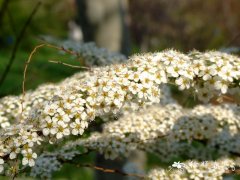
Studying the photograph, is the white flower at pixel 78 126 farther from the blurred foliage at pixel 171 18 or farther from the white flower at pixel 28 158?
the blurred foliage at pixel 171 18

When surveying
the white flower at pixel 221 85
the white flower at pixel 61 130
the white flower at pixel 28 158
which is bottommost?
the white flower at pixel 28 158

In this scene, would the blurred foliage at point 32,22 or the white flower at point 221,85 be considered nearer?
the white flower at point 221,85

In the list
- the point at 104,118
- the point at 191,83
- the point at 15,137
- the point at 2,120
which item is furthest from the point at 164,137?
the point at 15,137

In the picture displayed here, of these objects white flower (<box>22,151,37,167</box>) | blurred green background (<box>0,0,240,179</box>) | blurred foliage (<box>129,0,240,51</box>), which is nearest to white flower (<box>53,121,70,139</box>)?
white flower (<box>22,151,37,167</box>)

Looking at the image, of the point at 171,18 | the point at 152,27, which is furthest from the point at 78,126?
the point at 152,27

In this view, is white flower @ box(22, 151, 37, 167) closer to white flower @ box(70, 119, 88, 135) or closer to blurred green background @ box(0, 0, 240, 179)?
white flower @ box(70, 119, 88, 135)

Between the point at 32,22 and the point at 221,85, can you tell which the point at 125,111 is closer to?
the point at 221,85

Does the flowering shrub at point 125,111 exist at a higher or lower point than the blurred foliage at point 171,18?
lower

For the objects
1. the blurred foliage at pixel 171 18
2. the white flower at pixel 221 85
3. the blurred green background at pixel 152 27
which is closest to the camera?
the white flower at pixel 221 85

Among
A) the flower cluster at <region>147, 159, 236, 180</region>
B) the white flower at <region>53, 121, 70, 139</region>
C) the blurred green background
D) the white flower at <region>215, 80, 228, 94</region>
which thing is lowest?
the flower cluster at <region>147, 159, 236, 180</region>

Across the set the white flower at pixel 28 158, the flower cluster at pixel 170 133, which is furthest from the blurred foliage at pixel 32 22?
the white flower at pixel 28 158
